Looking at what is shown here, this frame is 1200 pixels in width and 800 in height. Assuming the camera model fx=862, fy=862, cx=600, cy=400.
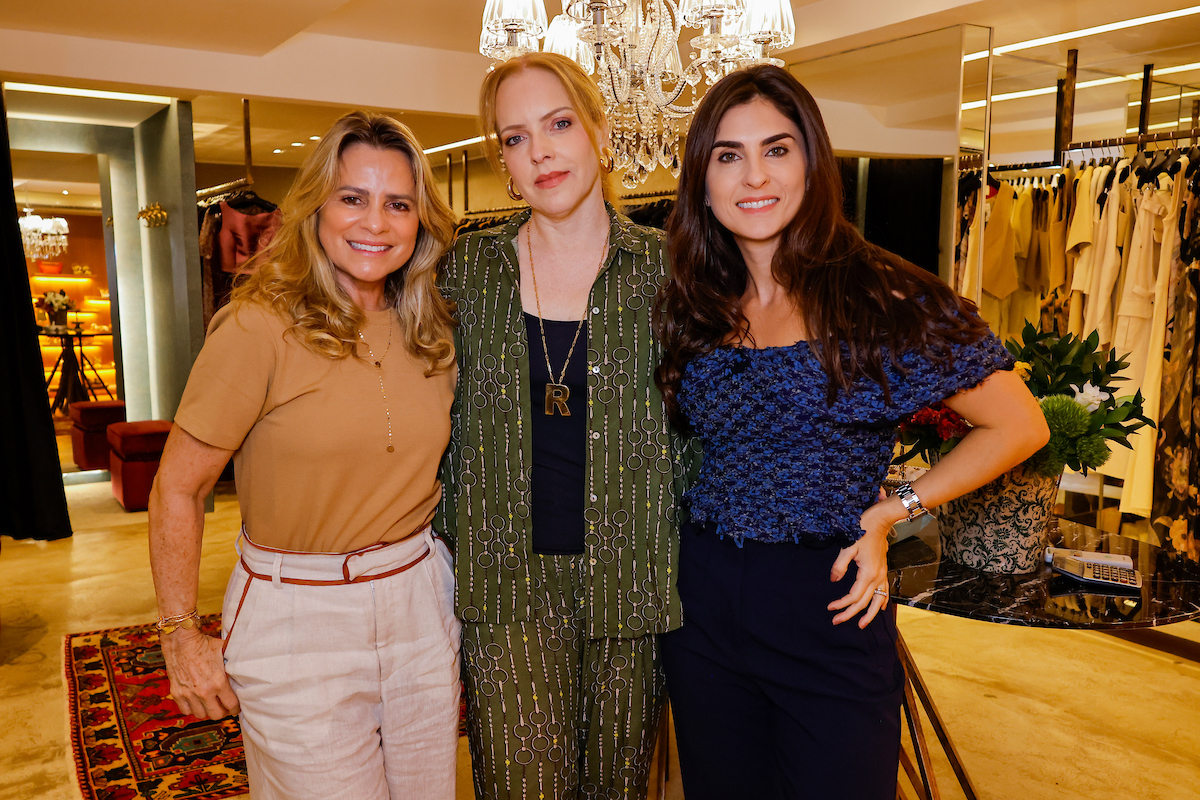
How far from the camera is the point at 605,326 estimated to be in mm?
1636

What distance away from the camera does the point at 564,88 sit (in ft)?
5.54

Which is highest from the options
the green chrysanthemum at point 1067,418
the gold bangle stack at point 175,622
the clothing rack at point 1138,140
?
the clothing rack at point 1138,140

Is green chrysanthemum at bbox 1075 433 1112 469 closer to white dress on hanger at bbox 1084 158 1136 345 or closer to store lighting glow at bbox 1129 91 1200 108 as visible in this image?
white dress on hanger at bbox 1084 158 1136 345

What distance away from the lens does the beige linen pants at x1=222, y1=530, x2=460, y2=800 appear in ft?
4.86

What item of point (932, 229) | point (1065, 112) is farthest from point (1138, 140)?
point (932, 229)

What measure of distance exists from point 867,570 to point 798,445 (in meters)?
0.24

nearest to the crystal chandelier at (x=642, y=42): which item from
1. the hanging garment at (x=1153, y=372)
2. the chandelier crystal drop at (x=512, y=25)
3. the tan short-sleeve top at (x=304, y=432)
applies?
the chandelier crystal drop at (x=512, y=25)

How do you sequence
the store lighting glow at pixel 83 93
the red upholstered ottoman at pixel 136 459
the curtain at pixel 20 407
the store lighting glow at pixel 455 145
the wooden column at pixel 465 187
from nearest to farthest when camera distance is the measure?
1. the curtain at pixel 20 407
2. the store lighting glow at pixel 83 93
3. the red upholstered ottoman at pixel 136 459
4. the store lighting glow at pixel 455 145
5. the wooden column at pixel 465 187

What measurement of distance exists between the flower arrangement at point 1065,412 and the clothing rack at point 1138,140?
8.84 ft

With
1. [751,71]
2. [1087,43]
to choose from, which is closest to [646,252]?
[751,71]

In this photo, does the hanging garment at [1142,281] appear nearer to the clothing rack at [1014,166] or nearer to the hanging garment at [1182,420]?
the hanging garment at [1182,420]

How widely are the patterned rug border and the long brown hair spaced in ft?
6.26

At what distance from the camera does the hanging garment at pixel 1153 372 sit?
4199mm

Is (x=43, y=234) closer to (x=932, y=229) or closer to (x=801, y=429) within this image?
(x=932, y=229)
